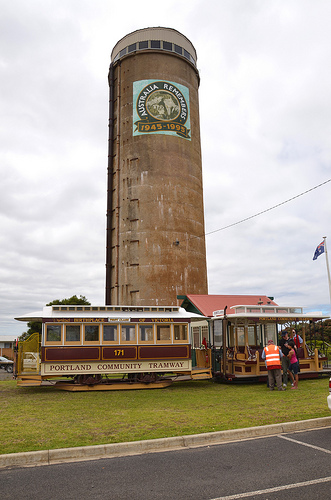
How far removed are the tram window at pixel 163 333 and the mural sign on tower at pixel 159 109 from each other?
24549mm

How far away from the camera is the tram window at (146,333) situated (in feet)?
55.8

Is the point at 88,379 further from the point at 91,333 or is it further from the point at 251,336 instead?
the point at 251,336

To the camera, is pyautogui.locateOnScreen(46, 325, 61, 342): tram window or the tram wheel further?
the tram wheel

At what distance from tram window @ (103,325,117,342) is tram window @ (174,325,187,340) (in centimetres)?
270

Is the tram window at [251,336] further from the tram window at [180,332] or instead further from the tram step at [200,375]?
the tram window at [180,332]

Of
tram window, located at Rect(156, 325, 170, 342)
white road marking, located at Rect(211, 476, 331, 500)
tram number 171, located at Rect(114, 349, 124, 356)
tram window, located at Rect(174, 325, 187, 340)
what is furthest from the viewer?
tram window, located at Rect(174, 325, 187, 340)

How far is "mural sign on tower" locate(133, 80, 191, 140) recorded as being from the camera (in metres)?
37.5

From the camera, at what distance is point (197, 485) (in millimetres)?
5727

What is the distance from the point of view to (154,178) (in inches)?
1436

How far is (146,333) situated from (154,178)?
21851 millimetres

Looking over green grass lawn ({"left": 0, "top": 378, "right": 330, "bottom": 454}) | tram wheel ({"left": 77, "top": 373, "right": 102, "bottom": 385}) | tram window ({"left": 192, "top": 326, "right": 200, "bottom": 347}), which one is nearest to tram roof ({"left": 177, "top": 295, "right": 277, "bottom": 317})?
tram window ({"left": 192, "top": 326, "right": 200, "bottom": 347})

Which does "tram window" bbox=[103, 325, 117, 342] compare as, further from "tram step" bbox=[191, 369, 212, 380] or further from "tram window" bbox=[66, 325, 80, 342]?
"tram step" bbox=[191, 369, 212, 380]

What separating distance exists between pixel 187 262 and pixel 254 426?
2785cm

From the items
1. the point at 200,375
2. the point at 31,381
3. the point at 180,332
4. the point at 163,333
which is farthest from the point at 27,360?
the point at 200,375
